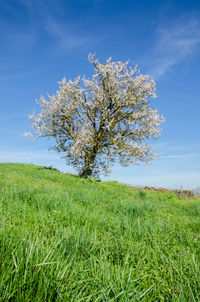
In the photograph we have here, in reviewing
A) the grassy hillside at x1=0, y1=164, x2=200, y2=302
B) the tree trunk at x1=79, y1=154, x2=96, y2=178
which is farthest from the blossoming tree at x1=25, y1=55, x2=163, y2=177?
the grassy hillside at x1=0, y1=164, x2=200, y2=302

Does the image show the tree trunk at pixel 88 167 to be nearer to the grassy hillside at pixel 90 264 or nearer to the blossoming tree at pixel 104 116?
the blossoming tree at pixel 104 116

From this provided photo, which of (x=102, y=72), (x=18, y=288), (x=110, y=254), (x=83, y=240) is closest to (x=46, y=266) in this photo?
(x=18, y=288)

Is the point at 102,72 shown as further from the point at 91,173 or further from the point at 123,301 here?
the point at 123,301

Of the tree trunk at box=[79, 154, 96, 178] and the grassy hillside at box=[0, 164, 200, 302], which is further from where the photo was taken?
the tree trunk at box=[79, 154, 96, 178]

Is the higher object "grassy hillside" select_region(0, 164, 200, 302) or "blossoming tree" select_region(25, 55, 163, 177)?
"blossoming tree" select_region(25, 55, 163, 177)

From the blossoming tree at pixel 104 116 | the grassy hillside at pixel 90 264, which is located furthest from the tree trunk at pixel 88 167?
the grassy hillside at pixel 90 264

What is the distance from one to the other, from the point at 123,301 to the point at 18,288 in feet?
2.74

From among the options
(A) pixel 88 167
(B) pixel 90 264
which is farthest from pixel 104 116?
(B) pixel 90 264

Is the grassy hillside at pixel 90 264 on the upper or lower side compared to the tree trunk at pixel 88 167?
lower

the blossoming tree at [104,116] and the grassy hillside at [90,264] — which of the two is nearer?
the grassy hillside at [90,264]

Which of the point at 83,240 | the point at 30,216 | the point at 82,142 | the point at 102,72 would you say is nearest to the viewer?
the point at 83,240

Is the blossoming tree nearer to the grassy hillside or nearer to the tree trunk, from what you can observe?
the tree trunk

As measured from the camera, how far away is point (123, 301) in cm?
166

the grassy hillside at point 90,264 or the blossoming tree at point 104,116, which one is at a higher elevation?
the blossoming tree at point 104,116
